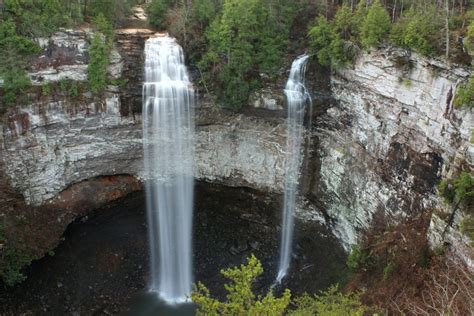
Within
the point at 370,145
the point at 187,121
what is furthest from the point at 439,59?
the point at 187,121

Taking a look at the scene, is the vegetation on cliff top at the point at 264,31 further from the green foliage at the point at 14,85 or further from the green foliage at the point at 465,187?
the green foliage at the point at 14,85

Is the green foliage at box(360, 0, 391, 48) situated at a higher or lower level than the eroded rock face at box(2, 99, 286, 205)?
higher

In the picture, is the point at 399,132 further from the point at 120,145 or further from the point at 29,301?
the point at 29,301

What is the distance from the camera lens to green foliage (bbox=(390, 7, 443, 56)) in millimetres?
13703

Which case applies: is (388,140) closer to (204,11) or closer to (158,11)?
(204,11)

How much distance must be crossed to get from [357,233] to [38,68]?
15052 millimetres

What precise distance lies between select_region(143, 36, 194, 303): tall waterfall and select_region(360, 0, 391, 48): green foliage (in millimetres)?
7860

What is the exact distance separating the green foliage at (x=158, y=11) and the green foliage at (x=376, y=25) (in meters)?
10.1

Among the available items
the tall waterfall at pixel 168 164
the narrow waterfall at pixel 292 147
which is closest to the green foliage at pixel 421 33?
the narrow waterfall at pixel 292 147

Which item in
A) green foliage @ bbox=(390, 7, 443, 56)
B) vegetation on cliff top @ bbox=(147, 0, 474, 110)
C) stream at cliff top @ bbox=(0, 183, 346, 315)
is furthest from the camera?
stream at cliff top @ bbox=(0, 183, 346, 315)

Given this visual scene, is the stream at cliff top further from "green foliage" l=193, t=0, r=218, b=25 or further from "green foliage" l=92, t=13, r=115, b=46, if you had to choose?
"green foliage" l=193, t=0, r=218, b=25

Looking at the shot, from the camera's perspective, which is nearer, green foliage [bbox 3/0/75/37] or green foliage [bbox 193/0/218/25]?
green foliage [bbox 3/0/75/37]

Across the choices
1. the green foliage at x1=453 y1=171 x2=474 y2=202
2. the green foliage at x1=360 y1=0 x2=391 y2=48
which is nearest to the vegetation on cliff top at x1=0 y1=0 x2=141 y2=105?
the green foliage at x1=360 y1=0 x2=391 y2=48

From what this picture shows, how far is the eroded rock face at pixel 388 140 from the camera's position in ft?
44.2
